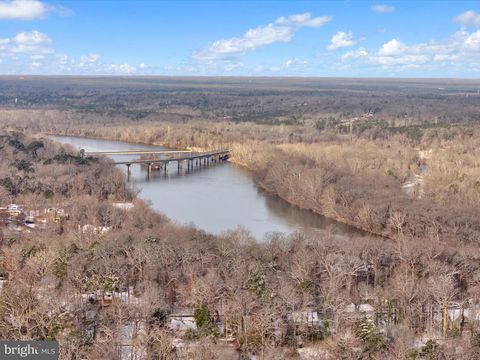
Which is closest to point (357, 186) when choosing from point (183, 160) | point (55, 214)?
point (55, 214)

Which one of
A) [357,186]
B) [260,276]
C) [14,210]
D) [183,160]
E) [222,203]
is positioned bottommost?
[222,203]

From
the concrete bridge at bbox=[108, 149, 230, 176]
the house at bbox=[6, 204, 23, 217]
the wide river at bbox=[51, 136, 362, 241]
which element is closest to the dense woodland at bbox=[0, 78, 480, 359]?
the house at bbox=[6, 204, 23, 217]

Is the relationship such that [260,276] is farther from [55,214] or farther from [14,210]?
[14,210]

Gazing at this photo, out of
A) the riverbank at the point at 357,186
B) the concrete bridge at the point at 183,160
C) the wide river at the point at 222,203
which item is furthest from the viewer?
the concrete bridge at the point at 183,160

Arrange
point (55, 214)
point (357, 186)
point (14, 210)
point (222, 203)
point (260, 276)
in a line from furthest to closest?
point (222, 203) → point (357, 186) → point (14, 210) → point (55, 214) → point (260, 276)

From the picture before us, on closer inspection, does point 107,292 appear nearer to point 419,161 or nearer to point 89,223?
point 89,223

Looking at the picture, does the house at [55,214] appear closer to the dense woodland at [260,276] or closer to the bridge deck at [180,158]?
the dense woodland at [260,276]

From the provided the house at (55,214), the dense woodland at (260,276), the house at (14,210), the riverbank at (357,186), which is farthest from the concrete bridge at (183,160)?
the house at (55,214)

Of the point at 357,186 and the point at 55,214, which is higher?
the point at 357,186
